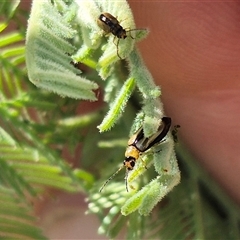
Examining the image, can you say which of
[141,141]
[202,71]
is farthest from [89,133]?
[141,141]

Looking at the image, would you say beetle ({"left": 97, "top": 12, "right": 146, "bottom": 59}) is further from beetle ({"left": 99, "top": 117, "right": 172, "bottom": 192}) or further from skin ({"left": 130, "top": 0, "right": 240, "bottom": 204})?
skin ({"left": 130, "top": 0, "right": 240, "bottom": 204})

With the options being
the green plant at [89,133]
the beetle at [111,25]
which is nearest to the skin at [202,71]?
the green plant at [89,133]

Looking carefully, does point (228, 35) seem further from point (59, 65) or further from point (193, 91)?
point (59, 65)

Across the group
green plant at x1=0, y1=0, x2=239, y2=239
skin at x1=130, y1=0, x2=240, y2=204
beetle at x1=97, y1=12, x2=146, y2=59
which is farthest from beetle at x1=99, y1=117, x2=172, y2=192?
skin at x1=130, y1=0, x2=240, y2=204

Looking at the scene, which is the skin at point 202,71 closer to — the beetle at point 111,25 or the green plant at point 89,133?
the green plant at point 89,133

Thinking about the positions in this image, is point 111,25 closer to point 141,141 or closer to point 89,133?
point 141,141

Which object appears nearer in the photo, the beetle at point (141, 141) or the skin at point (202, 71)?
the beetle at point (141, 141)

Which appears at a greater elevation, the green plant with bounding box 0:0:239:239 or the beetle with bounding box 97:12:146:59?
the beetle with bounding box 97:12:146:59
